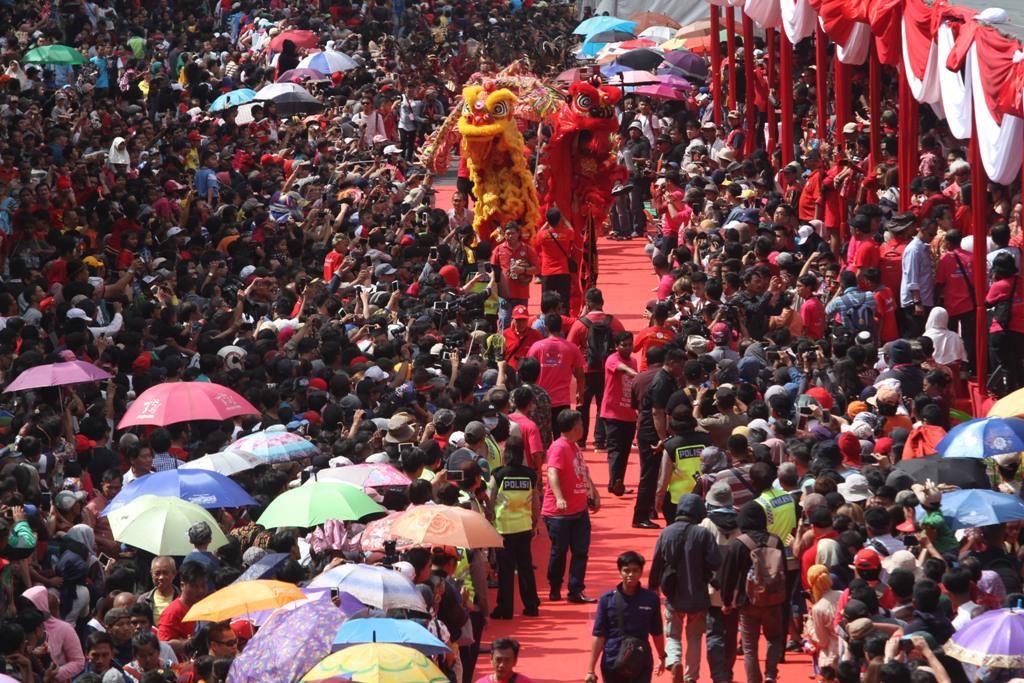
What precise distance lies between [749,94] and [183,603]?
685 inches

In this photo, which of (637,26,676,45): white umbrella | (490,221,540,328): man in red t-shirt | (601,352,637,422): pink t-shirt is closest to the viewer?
(601,352,637,422): pink t-shirt

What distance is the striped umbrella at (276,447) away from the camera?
13078 mm

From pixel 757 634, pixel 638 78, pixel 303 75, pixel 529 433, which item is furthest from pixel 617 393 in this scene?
pixel 303 75

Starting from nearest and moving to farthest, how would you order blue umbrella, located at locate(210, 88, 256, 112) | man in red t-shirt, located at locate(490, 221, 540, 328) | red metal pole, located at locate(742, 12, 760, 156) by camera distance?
man in red t-shirt, located at locate(490, 221, 540, 328), red metal pole, located at locate(742, 12, 760, 156), blue umbrella, located at locate(210, 88, 256, 112)

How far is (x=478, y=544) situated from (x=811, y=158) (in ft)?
35.2

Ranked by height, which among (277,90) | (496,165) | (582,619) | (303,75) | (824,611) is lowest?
(582,619)

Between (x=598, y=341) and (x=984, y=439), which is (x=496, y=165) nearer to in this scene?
(x=598, y=341)

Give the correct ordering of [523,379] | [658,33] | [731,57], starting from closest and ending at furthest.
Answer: [523,379] < [731,57] < [658,33]

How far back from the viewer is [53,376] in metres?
14.2

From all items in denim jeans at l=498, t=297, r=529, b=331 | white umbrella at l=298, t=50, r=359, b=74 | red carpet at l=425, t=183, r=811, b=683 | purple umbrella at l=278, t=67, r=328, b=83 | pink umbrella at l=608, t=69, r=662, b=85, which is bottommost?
red carpet at l=425, t=183, r=811, b=683

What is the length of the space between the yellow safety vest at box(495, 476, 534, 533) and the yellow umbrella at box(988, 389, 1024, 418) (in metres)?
3.13

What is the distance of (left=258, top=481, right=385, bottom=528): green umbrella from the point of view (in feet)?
37.2

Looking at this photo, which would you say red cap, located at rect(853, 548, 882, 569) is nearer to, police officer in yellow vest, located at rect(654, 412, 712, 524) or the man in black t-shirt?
police officer in yellow vest, located at rect(654, 412, 712, 524)

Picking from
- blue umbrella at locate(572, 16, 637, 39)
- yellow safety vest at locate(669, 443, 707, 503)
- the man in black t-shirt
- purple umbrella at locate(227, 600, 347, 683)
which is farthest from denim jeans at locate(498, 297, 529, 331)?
blue umbrella at locate(572, 16, 637, 39)
